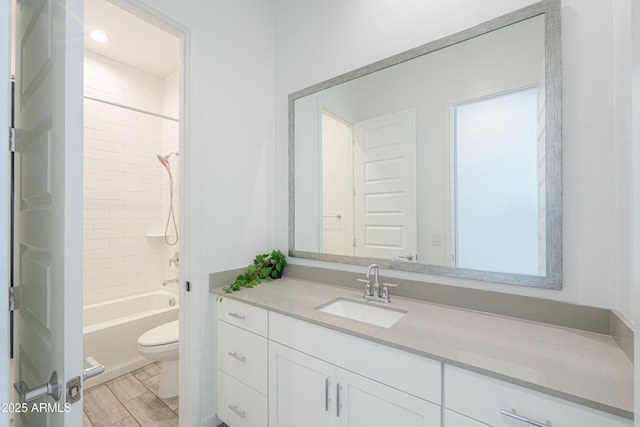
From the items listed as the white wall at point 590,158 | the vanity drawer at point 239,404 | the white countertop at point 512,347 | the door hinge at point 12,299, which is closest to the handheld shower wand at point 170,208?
the vanity drawer at point 239,404

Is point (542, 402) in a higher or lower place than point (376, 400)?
higher

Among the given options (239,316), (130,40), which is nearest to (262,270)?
(239,316)

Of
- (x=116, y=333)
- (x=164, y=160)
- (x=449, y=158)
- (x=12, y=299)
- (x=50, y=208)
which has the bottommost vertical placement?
(x=116, y=333)

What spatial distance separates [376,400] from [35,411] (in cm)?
104

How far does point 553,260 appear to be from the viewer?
1.18m

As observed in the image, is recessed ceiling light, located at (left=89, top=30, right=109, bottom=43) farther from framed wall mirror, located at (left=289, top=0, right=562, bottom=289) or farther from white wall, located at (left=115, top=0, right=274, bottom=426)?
framed wall mirror, located at (left=289, top=0, right=562, bottom=289)

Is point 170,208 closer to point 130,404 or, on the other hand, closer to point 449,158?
point 130,404

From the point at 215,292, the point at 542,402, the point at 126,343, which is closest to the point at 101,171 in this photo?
the point at 126,343

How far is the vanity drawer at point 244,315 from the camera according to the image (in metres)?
1.46

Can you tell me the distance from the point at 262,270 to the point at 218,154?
796 mm

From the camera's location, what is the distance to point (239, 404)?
62.3 inches

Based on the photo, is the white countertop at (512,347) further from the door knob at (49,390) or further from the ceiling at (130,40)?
the ceiling at (130,40)

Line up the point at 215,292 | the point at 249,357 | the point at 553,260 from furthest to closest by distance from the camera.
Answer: the point at 215,292, the point at 249,357, the point at 553,260

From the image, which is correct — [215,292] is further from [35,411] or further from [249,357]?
[35,411]
